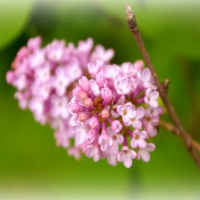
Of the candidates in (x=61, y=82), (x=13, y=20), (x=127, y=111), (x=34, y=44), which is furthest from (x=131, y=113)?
(x=13, y=20)

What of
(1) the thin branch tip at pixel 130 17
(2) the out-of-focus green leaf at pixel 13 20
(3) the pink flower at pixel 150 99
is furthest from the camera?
(2) the out-of-focus green leaf at pixel 13 20

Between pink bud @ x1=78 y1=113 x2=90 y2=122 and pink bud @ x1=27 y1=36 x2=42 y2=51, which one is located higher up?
pink bud @ x1=27 y1=36 x2=42 y2=51

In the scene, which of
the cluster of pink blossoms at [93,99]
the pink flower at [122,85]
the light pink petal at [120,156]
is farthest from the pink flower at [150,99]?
the light pink petal at [120,156]

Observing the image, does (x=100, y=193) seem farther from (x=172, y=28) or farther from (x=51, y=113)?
(x=172, y=28)

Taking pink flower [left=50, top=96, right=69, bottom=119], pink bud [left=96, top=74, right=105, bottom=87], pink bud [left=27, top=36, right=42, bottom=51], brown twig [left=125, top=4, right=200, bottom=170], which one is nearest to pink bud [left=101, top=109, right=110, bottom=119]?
pink bud [left=96, top=74, right=105, bottom=87]

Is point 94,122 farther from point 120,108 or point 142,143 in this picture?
point 142,143

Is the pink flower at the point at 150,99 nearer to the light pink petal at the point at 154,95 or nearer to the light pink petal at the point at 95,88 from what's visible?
the light pink petal at the point at 154,95

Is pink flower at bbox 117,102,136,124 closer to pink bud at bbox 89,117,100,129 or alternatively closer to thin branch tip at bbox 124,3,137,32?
pink bud at bbox 89,117,100,129
